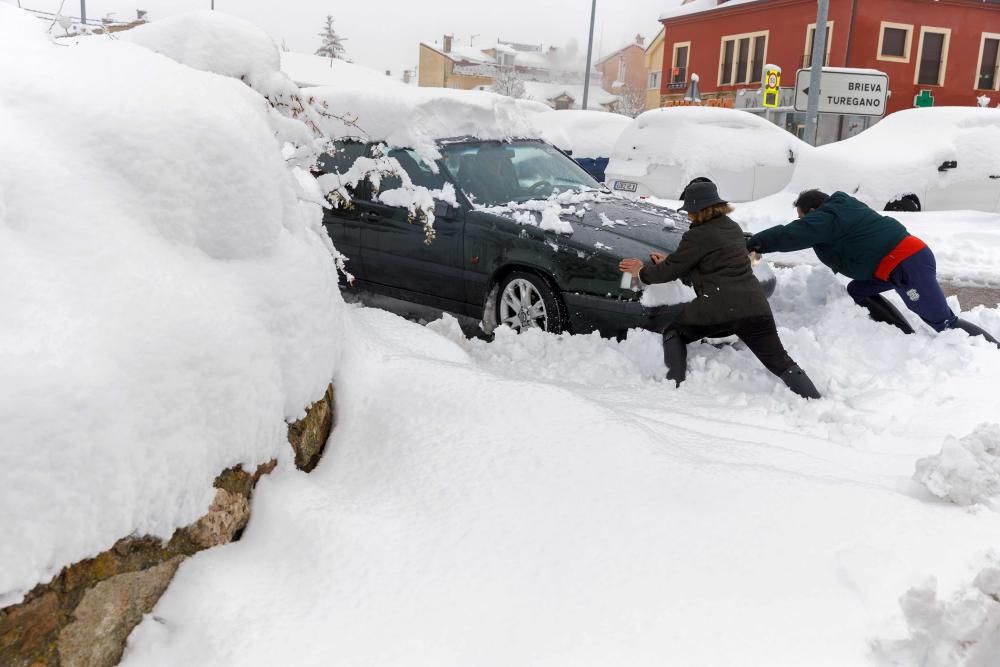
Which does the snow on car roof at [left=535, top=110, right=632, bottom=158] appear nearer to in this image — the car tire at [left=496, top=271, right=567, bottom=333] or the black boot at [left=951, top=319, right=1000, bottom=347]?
the car tire at [left=496, top=271, right=567, bottom=333]

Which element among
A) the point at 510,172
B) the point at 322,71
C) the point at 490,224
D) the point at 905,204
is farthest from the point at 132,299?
the point at 322,71

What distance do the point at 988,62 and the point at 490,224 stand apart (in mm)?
36183

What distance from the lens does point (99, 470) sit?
6.14 ft

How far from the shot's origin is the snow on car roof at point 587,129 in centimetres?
1617

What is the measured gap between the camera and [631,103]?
56656 millimetres

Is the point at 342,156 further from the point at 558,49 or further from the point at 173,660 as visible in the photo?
the point at 558,49

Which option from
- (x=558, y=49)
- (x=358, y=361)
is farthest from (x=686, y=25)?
(x=558, y=49)

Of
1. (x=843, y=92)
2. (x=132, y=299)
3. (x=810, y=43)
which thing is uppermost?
(x=810, y=43)

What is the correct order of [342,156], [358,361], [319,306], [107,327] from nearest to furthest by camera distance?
1. [107,327]
2. [319,306]
3. [358,361]
4. [342,156]

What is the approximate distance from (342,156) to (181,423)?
192 inches

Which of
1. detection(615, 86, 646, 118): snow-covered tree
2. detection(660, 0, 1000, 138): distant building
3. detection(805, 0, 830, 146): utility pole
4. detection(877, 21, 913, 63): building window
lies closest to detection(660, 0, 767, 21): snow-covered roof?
detection(660, 0, 1000, 138): distant building

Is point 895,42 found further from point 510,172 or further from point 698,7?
point 510,172

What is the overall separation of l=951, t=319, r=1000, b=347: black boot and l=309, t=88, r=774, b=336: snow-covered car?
1201 mm

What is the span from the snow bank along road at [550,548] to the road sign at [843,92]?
1110cm
